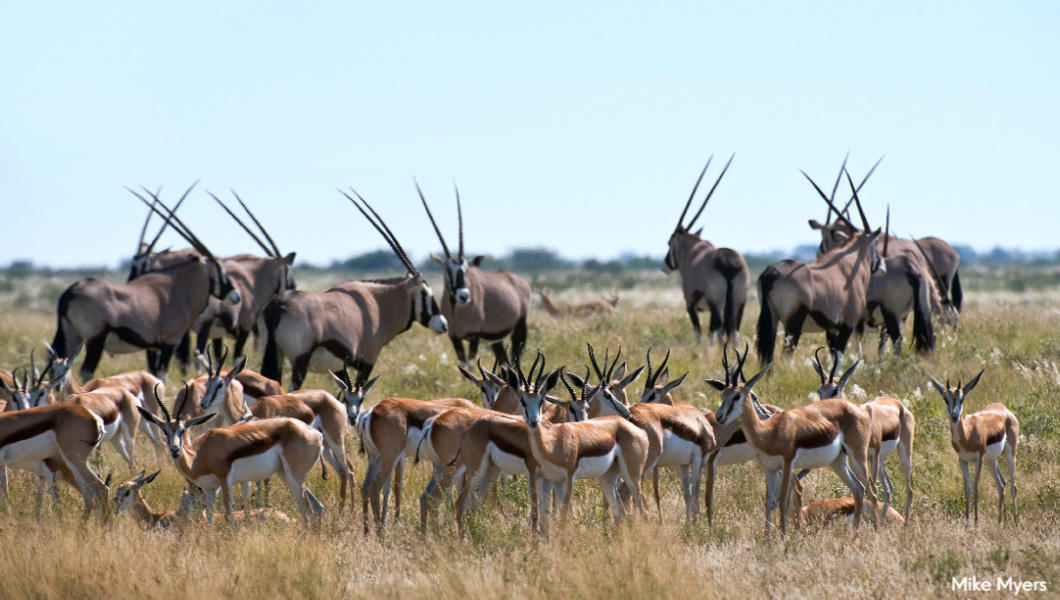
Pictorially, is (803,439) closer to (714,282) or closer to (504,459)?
(504,459)

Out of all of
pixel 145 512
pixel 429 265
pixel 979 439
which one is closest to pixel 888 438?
pixel 979 439

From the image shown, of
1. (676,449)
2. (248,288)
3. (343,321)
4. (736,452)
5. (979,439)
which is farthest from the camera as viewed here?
(248,288)

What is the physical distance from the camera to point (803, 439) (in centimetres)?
827

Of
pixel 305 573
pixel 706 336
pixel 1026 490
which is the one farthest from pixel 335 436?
pixel 706 336

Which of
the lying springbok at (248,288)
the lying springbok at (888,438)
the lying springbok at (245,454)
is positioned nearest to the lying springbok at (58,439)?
the lying springbok at (245,454)

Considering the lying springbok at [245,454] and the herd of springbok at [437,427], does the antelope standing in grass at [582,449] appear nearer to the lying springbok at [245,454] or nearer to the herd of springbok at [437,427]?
the herd of springbok at [437,427]

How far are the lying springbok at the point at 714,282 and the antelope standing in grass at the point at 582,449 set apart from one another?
35.3 ft

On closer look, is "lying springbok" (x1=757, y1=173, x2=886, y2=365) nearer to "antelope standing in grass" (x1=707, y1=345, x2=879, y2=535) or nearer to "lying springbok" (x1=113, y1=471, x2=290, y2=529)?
"antelope standing in grass" (x1=707, y1=345, x2=879, y2=535)

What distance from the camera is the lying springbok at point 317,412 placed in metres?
9.96

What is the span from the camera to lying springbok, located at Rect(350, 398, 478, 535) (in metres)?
8.99

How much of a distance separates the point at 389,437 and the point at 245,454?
1.23m

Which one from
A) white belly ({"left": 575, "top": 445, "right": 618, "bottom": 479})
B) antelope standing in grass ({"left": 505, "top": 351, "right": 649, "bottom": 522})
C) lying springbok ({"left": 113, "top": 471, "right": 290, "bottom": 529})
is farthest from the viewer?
lying springbok ({"left": 113, "top": 471, "right": 290, "bottom": 529})

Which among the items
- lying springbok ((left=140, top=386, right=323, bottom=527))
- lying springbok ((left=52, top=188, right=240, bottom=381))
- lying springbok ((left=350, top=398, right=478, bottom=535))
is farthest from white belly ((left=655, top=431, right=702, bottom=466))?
lying springbok ((left=52, top=188, right=240, bottom=381))

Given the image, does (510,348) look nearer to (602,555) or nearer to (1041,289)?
(602,555)
